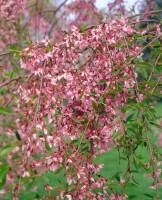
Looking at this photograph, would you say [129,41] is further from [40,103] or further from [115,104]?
[40,103]

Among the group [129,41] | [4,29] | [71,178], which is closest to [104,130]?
[71,178]

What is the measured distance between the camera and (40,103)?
1.90 m

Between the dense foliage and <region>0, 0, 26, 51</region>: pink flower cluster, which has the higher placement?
<region>0, 0, 26, 51</region>: pink flower cluster

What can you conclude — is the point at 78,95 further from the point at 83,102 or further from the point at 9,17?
the point at 9,17

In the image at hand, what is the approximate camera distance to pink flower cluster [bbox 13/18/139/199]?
1.91 m

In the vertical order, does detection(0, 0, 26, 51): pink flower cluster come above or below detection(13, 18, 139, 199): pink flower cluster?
above

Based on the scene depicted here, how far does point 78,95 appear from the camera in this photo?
1.98 meters

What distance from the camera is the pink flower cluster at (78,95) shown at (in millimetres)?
1907

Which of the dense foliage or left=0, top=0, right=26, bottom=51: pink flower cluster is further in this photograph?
left=0, top=0, right=26, bottom=51: pink flower cluster

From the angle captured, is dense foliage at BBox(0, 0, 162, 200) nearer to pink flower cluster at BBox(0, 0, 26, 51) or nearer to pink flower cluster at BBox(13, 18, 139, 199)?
pink flower cluster at BBox(13, 18, 139, 199)

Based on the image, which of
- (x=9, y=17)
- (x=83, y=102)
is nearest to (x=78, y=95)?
(x=83, y=102)

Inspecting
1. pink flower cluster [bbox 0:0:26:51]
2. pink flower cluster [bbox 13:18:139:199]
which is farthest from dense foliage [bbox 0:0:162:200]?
pink flower cluster [bbox 0:0:26:51]

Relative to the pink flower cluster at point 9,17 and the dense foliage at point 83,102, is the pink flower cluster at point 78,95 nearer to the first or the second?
the dense foliage at point 83,102

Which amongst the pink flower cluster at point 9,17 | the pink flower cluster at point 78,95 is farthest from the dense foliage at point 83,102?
the pink flower cluster at point 9,17
